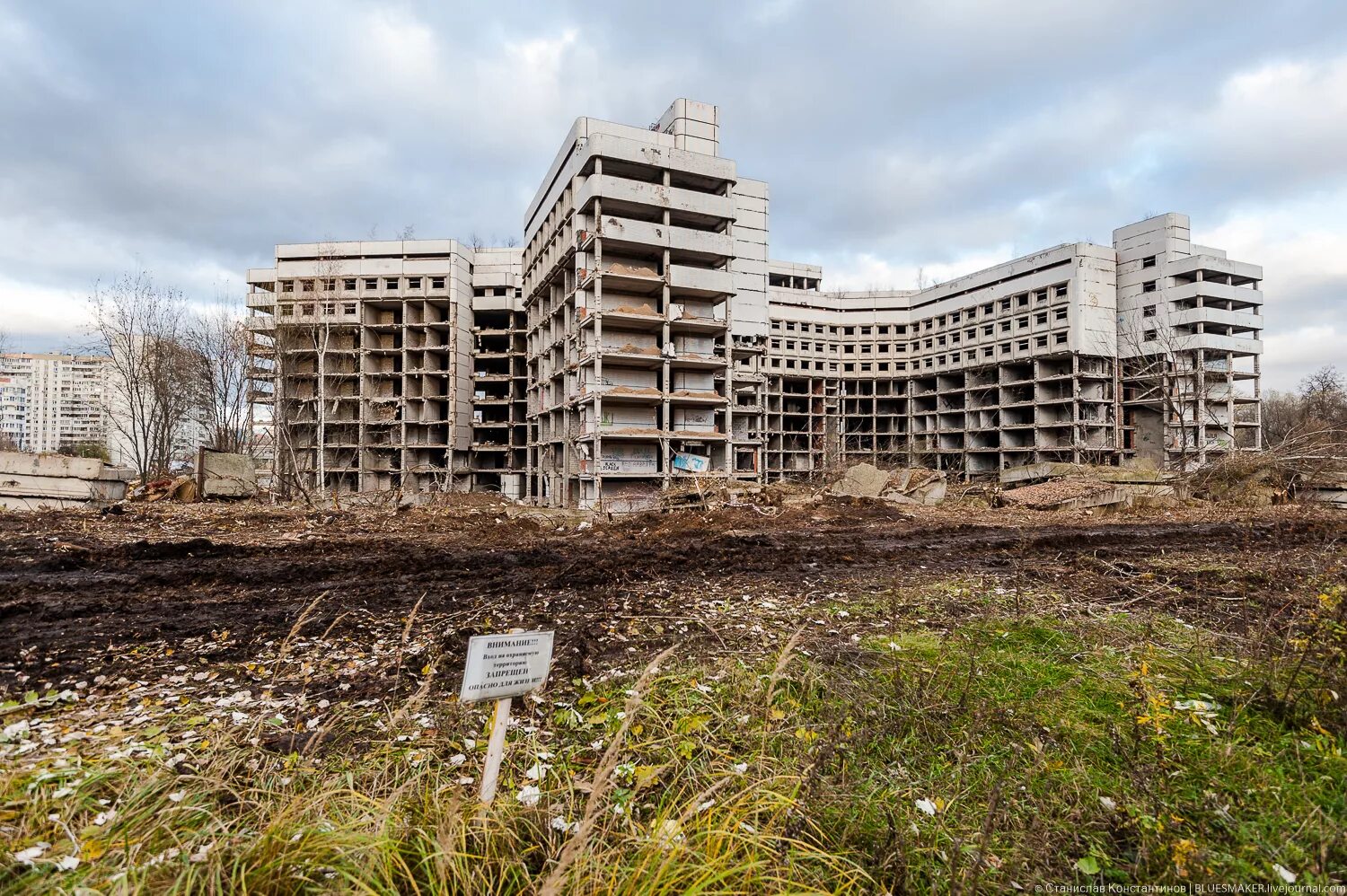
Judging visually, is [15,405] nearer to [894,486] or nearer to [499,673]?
[894,486]

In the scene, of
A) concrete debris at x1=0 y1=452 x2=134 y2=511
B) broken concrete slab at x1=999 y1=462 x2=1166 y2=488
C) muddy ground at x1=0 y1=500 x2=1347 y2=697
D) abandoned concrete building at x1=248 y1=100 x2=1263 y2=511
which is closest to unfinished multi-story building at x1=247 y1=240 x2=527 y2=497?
abandoned concrete building at x1=248 y1=100 x2=1263 y2=511

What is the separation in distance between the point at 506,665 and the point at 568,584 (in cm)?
581

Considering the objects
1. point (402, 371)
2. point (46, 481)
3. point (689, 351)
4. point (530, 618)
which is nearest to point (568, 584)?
point (530, 618)

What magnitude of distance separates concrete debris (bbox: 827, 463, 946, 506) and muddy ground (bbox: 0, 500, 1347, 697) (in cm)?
940

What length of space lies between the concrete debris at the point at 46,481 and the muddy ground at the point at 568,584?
3.88m

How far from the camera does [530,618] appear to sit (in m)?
6.40

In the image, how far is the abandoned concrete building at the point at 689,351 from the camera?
29.2 m

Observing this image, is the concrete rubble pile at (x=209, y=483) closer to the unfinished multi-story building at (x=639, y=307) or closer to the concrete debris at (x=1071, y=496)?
the unfinished multi-story building at (x=639, y=307)

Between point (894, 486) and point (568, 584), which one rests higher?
point (894, 486)

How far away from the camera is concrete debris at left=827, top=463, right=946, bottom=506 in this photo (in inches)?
966

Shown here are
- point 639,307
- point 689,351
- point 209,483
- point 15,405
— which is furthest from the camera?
point 15,405

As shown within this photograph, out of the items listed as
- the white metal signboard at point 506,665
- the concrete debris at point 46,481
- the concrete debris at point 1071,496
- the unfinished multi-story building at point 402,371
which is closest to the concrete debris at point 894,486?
the concrete debris at point 1071,496

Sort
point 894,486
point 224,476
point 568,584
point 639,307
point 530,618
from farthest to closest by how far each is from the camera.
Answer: point 639,307 → point 894,486 → point 224,476 → point 568,584 → point 530,618

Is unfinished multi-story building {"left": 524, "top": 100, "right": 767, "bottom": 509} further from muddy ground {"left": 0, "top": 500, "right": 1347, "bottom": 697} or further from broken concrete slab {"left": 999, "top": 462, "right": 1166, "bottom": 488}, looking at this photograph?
muddy ground {"left": 0, "top": 500, "right": 1347, "bottom": 697}
